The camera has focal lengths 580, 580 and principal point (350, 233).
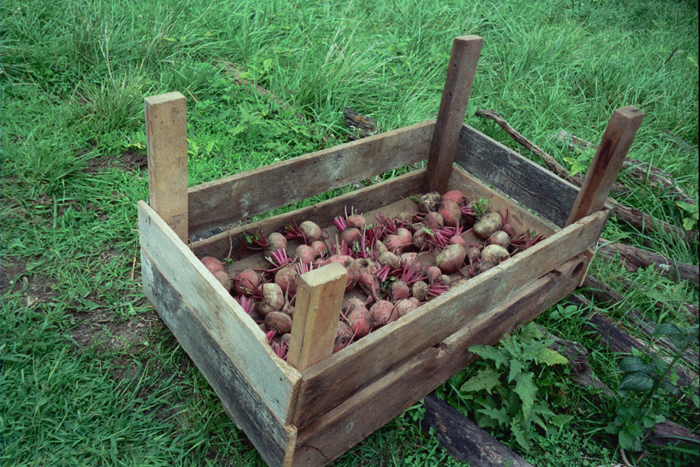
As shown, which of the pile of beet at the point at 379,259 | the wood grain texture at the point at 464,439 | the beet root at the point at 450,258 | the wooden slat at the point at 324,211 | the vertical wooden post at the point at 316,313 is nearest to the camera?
the vertical wooden post at the point at 316,313

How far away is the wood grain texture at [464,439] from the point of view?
2.33 metres

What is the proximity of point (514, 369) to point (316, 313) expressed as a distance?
1.15m

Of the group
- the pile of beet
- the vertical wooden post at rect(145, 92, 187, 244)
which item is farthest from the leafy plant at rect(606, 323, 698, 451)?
the vertical wooden post at rect(145, 92, 187, 244)

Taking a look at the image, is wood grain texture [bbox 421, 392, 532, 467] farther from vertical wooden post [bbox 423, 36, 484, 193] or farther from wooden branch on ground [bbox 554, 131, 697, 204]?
wooden branch on ground [bbox 554, 131, 697, 204]

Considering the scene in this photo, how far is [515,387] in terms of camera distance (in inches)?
95.6

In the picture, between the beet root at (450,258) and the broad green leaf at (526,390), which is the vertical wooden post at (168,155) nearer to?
the beet root at (450,258)

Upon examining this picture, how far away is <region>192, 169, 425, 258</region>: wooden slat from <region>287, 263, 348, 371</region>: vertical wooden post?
1.08 meters

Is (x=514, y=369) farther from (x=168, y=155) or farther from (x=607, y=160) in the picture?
(x=168, y=155)

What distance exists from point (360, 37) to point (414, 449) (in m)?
3.63

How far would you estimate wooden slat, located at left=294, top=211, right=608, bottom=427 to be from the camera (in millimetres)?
1891

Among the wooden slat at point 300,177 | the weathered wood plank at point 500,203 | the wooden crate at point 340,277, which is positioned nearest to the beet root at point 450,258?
the wooden crate at point 340,277

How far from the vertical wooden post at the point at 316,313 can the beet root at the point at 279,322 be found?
2.00 ft

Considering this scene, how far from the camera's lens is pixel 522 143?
155 inches

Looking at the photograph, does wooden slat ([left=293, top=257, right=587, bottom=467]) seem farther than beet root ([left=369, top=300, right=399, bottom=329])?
No
